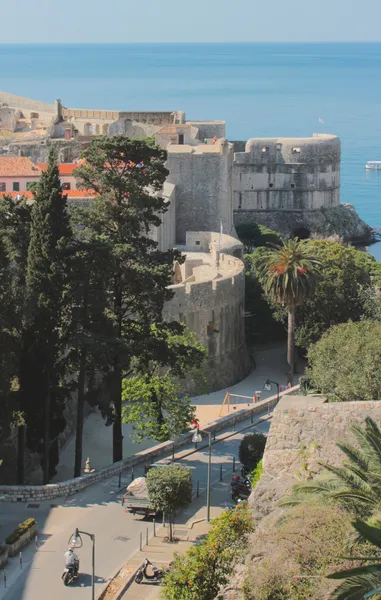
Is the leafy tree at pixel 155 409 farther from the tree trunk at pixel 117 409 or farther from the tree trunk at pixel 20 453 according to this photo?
the tree trunk at pixel 20 453

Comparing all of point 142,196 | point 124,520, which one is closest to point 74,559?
point 124,520

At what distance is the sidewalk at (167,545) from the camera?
2142cm

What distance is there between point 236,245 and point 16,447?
22.8 meters

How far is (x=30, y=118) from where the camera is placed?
91.4 m

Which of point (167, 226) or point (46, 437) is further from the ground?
point (167, 226)

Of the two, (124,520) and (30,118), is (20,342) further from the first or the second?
(30,118)

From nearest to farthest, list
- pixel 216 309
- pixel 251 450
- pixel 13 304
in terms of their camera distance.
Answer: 1. pixel 251 450
2. pixel 13 304
3. pixel 216 309

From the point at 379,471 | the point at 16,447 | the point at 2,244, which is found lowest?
the point at 16,447

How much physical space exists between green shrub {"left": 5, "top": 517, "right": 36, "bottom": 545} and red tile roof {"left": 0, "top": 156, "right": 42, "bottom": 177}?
32.2 metres

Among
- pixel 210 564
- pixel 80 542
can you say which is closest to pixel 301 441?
pixel 210 564

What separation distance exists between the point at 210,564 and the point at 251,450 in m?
7.47

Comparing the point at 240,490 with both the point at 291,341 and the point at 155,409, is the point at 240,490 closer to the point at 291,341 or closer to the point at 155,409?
the point at 155,409

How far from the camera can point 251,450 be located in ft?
89.0

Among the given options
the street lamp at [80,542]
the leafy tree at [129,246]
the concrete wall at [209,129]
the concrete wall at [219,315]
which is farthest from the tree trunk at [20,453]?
the concrete wall at [209,129]
